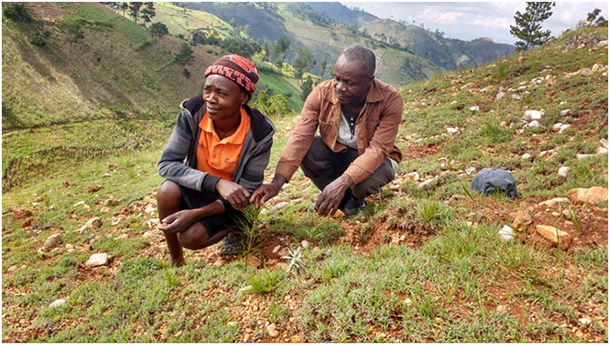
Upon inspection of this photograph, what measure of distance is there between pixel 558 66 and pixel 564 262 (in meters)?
7.50

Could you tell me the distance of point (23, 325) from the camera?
226cm

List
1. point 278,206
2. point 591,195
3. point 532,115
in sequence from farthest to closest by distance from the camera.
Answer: point 532,115 < point 278,206 < point 591,195

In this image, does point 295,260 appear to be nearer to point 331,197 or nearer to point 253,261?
point 253,261

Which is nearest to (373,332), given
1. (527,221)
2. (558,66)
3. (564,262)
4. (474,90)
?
(564,262)

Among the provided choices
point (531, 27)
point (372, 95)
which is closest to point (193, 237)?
point (372, 95)

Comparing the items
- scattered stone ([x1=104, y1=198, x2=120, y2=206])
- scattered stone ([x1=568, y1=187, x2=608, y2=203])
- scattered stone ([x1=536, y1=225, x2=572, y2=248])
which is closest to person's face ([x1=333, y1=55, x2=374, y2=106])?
scattered stone ([x1=536, y1=225, x2=572, y2=248])

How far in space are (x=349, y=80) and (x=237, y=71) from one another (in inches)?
36.1

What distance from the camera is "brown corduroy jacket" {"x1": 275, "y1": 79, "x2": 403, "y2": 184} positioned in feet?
9.84

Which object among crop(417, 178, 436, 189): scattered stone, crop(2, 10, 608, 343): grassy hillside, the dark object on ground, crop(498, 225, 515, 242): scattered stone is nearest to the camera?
crop(2, 10, 608, 343): grassy hillside

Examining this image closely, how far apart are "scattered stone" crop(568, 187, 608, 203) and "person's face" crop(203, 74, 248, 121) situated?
272 centimetres

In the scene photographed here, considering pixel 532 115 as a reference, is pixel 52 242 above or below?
below

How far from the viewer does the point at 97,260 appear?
10.0 ft

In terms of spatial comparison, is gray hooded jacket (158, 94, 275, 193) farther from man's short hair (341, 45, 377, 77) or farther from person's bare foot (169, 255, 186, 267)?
man's short hair (341, 45, 377, 77)

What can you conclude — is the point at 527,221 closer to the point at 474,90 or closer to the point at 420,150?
the point at 420,150
